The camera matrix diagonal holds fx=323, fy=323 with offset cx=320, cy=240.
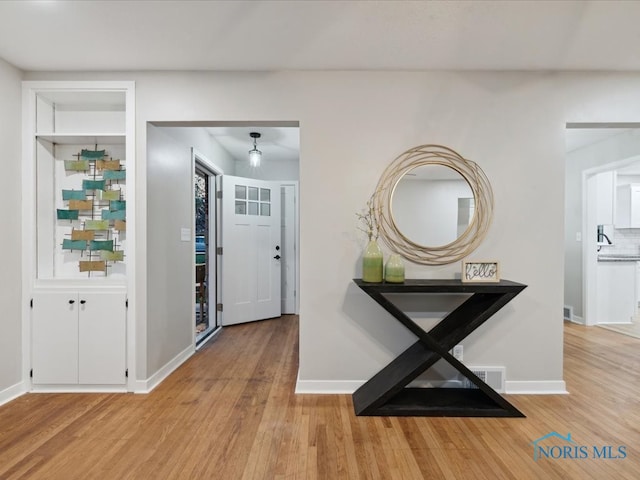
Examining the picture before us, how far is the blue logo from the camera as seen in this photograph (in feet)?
5.61

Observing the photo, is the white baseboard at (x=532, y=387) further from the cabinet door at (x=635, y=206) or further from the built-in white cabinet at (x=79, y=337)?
the cabinet door at (x=635, y=206)

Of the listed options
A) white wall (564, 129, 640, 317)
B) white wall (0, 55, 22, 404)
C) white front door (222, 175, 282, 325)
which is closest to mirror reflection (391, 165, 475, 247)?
white front door (222, 175, 282, 325)

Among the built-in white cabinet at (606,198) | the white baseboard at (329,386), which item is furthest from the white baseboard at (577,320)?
the white baseboard at (329,386)

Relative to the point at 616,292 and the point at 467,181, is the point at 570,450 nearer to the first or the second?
the point at 467,181

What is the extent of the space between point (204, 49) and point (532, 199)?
2556 mm

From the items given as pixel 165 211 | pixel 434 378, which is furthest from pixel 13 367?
pixel 434 378

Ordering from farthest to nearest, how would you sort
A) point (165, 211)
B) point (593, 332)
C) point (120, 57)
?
1. point (593, 332)
2. point (165, 211)
3. point (120, 57)

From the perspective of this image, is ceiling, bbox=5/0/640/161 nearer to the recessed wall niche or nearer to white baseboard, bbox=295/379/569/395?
the recessed wall niche

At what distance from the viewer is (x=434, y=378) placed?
2.42 metres

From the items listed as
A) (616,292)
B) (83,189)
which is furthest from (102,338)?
(616,292)

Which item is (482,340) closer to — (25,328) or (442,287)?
(442,287)

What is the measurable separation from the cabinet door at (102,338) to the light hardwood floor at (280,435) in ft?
0.51

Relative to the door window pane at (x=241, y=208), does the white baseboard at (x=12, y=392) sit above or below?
→ below

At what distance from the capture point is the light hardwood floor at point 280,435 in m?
1.61
